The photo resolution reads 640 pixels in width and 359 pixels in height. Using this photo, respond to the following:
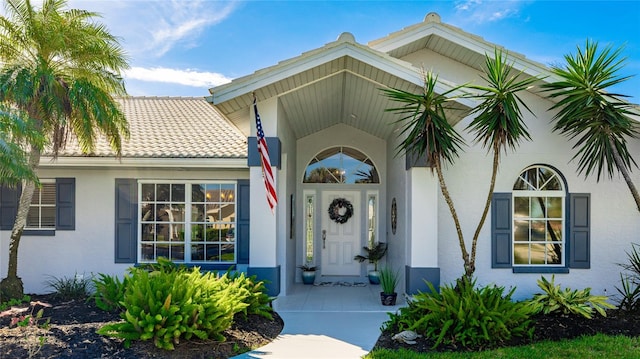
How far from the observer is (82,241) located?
30.7ft

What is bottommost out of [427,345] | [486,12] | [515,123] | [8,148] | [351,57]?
[427,345]

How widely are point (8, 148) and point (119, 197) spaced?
3.45 metres

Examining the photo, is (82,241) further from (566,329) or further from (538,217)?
(538,217)

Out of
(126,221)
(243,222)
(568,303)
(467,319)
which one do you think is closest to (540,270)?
(568,303)

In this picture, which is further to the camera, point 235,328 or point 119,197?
point 119,197

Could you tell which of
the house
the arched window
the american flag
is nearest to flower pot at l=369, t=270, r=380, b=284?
the house

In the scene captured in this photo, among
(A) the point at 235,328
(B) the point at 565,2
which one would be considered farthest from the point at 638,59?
(A) the point at 235,328

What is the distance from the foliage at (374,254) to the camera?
11.2 metres

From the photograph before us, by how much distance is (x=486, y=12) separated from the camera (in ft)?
28.1

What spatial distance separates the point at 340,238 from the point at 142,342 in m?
6.67

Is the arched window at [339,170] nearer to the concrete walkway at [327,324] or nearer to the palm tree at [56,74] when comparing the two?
the concrete walkway at [327,324]

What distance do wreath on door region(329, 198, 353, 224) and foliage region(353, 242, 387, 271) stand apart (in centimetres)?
88

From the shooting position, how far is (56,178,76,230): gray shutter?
30.5 ft

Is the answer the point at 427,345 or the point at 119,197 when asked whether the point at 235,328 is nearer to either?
the point at 427,345
